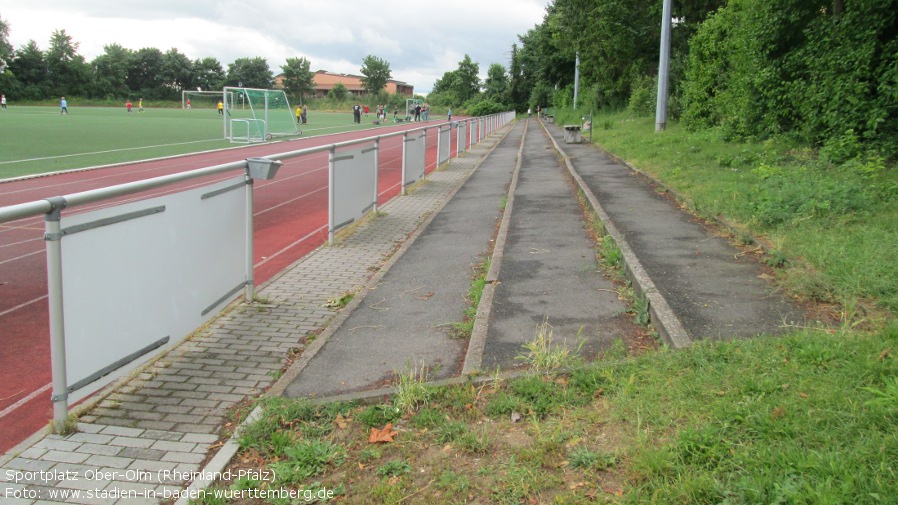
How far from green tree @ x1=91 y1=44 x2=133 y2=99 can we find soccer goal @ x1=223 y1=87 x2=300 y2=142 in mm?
64016

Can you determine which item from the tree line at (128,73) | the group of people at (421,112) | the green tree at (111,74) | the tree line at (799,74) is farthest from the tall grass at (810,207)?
the green tree at (111,74)

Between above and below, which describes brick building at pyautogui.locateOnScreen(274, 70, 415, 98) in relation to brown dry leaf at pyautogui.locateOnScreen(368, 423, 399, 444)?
above

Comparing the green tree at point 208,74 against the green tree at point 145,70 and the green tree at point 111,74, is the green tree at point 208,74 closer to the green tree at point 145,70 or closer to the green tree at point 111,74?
the green tree at point 145,70

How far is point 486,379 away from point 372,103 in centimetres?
9982

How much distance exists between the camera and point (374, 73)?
132 metres

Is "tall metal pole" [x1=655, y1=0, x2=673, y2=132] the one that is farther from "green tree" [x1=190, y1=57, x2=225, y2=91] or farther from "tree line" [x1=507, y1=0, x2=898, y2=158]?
"green tree" [x1=190, y1=57, x2=225, y2=91]

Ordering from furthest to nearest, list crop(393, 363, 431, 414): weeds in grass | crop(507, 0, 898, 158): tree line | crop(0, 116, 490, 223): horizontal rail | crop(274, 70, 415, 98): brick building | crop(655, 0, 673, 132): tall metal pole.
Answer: crop(274, 70, 415, 98): brick building, crop(655, 0, 673, 132): tall metal pole, crop(507, 0, 898, 158): tree line, crop(393, 363, 431, 414): weeds in grass, crop(0, 116, 490, 223): horizontal rail

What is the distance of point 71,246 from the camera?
4.04 metres

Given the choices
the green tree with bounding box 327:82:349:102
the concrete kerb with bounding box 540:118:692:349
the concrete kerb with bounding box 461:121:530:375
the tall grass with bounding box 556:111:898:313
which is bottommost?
the concrete kerb with bounding box 461:121:530:375

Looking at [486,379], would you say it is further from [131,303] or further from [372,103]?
[372,103]

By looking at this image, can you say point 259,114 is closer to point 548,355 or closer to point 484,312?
point 484,312

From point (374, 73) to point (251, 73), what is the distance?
77.9 ft

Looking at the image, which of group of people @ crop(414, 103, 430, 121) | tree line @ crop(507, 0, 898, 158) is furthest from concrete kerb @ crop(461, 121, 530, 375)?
group of people @ crop(414, 103, 430, 121)

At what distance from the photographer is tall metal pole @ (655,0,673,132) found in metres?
21.3
